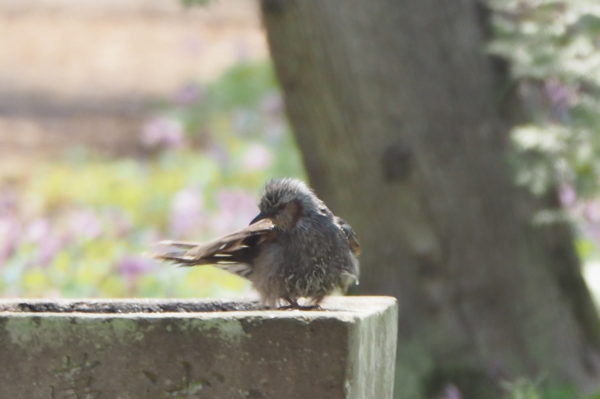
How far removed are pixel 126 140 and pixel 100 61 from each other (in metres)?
4.18

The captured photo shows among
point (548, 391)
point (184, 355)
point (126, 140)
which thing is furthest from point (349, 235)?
point (126, 140)

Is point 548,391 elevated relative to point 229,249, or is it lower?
lower

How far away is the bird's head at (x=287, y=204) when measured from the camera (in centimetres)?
420

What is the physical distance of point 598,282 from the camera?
844 centimetres

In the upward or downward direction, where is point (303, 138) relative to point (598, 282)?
upward

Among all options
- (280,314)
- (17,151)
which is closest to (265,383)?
(280,314)

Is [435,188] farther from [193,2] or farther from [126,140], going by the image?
[126,140]

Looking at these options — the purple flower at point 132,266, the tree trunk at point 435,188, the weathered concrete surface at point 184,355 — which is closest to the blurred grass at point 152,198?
the purple flower at point 132,266

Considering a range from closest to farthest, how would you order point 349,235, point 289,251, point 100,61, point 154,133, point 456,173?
point 289,251 < point 349,235 < point 456,173 < point 154,133 < point 100,61

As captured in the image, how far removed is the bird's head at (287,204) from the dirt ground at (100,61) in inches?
388

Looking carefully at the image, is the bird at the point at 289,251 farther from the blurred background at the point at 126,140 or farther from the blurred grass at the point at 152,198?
the blurred grass at the point at 152,198

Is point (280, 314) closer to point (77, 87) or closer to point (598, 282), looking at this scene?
point (598, 282)

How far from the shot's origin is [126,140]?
14609 millimetres

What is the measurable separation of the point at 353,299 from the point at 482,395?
8.47 feet
